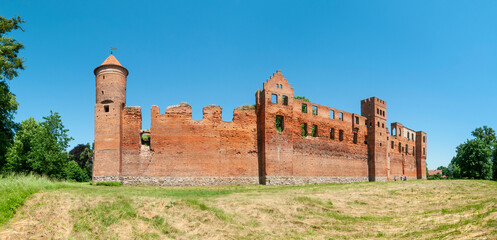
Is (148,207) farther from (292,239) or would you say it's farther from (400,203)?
(400,203)

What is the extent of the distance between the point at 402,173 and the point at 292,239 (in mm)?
37728

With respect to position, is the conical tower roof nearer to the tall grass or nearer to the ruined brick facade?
the ruined brick facade

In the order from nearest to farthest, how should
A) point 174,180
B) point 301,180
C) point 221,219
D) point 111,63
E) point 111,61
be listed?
point 221,219
point 174,180
point 111,63
point 111,61
point 301,180

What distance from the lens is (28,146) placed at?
30641mm

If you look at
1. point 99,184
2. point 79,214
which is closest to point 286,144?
point 99,184

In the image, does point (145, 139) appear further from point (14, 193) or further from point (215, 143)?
point (14, 193)

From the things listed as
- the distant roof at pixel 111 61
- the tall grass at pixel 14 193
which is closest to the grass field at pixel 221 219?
the tall grass at pixel 14 193

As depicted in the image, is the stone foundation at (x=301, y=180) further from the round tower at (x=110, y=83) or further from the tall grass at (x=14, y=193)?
the tall grass at (x=14, y=193)

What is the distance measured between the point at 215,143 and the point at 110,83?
8.48m

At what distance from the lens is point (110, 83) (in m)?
24.5

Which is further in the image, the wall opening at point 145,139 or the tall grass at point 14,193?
the wall opening at point 145,139

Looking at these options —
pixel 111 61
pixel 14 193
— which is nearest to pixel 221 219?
pixel 14 193

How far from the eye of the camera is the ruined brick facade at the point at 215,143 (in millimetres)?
24000

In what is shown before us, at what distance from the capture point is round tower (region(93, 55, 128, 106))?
24.4m
